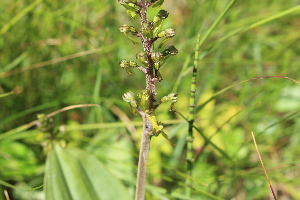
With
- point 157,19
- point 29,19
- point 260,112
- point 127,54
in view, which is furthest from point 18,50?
point 260,112

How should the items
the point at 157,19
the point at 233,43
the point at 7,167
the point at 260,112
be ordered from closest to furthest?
the point at 157,19 < the point at 7,167 < the point at 260,112 < the point at 233,43

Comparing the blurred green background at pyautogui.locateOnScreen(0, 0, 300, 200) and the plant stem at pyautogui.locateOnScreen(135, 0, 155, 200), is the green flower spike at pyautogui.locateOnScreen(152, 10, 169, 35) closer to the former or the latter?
the plant stem at pyautogui.locateOnScreen(135, 0, 155, 200)

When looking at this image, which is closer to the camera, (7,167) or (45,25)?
(7,167)

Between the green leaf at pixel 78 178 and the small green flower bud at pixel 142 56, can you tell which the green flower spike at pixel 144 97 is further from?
the green leaf at pixel 78 178

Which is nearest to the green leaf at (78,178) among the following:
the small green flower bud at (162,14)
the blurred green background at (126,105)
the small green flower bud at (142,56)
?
the blurred green background at (126,105)

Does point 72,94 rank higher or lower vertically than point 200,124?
higher

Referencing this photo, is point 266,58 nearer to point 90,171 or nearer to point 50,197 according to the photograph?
point 90,171

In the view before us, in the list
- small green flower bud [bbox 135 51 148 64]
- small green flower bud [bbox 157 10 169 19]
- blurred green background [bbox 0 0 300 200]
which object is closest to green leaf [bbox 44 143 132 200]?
blurred green background [bbox 0 0 300 200]
